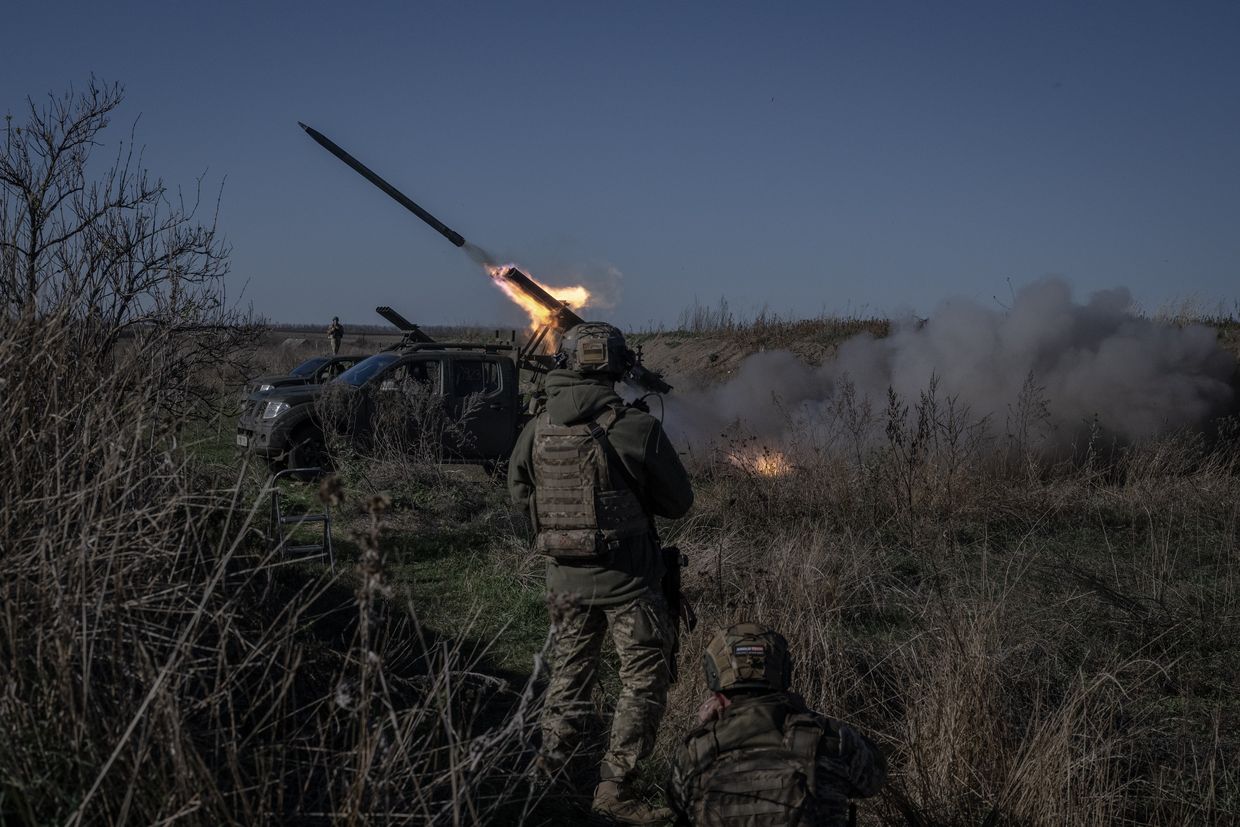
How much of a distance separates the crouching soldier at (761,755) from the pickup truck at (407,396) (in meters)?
7.65

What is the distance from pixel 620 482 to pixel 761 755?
1.48 m

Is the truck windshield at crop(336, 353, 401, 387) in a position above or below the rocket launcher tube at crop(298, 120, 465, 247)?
below

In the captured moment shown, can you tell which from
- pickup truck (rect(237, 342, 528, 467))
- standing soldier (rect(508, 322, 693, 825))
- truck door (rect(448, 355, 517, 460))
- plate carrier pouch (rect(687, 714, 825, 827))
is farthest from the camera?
truck door (rect(448, 355, 517, 460))

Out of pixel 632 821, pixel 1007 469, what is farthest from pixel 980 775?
pixel 1007 469

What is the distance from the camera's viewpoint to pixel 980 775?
3973 millimetres

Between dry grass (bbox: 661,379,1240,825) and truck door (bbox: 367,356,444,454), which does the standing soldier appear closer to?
dry grass (bbox: 661,379,1240,825)

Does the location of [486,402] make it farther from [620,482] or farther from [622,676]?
[622,676]

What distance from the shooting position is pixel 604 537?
13.5 feet

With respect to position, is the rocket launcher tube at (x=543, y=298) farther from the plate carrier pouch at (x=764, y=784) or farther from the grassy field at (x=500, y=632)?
the plate carrier pouch at (x=764, y=784)

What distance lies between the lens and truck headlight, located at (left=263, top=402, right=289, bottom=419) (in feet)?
36.8

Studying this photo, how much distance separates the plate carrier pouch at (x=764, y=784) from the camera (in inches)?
113

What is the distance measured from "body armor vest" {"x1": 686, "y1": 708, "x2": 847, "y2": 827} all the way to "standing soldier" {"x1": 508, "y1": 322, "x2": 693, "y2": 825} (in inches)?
40.1

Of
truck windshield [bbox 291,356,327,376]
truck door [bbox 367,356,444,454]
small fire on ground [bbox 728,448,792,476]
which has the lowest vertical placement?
small fire on ground [bbox 728,448,792,476]

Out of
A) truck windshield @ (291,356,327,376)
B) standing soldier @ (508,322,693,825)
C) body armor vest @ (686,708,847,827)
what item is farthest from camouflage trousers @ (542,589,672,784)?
truck windshield @ (291,356,327,376)
